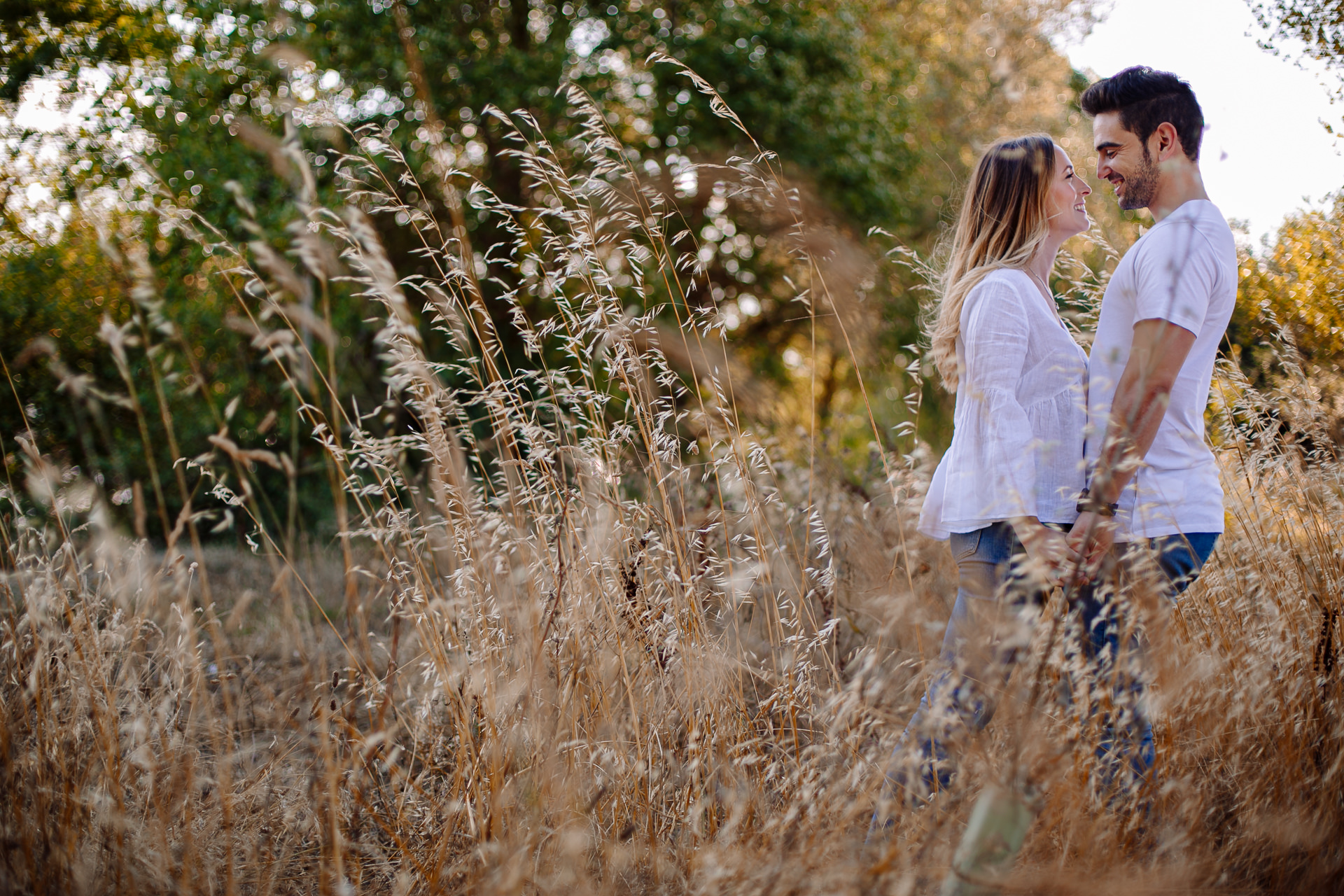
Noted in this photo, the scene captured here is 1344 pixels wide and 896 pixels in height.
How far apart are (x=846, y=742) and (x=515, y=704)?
76 cm

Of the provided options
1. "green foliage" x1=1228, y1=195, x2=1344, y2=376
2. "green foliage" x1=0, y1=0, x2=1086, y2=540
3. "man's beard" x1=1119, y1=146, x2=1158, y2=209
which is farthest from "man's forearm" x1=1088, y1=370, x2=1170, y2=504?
"green foliage" x1=0, y1=0, x2=1086, y2=540

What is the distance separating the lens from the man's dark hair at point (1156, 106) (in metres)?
1.83

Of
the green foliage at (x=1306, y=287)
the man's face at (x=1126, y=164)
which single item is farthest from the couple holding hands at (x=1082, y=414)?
the green foliage at (x=1306, y=287)

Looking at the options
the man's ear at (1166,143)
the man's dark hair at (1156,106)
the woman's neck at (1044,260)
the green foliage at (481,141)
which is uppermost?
the green foliage at (481,141)

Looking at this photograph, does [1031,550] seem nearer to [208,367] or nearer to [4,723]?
[4,723]

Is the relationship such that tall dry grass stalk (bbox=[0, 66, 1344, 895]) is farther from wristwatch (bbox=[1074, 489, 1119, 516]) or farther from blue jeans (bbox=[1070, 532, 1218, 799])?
wristwatch (bbox=[1074, 489, 1119, 516])

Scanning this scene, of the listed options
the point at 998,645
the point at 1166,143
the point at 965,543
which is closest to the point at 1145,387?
the point at 965,543

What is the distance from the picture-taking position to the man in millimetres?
1562

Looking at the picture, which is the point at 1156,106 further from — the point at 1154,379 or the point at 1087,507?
the point at 1087,507

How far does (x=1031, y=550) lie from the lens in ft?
5.13

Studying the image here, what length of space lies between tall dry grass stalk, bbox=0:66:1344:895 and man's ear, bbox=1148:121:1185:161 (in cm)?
94

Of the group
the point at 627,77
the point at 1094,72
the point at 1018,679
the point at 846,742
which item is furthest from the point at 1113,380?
the point at 1094,72

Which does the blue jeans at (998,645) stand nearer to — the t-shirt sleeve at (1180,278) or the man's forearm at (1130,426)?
the man's forearm at (1130,426)

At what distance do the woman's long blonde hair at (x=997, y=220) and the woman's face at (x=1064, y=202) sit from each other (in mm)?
18
